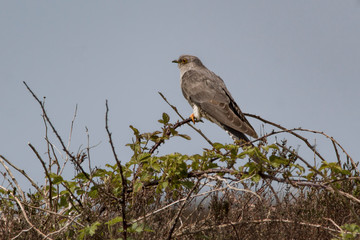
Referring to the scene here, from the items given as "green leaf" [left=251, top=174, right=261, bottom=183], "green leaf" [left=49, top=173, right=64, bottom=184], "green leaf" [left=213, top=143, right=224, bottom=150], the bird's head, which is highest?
the bird's head

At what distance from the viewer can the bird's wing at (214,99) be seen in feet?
18.3

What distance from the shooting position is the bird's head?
8.14 meters

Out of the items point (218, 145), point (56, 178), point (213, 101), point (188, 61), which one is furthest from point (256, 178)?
point (188, 61)

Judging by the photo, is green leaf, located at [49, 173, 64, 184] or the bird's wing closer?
green leaf, located at [49, 173, 64, 184]

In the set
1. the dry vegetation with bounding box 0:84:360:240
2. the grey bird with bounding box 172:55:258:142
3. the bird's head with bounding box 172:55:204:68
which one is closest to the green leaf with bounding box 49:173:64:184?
the dry vegetation with bounding box 0:84:360:240

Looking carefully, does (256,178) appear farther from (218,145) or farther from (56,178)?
(56,178)

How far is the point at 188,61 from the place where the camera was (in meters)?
8.22

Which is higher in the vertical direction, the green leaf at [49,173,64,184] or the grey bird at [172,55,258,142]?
the grey bird at [172,55,258,142]

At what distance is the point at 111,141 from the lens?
275 centimetres

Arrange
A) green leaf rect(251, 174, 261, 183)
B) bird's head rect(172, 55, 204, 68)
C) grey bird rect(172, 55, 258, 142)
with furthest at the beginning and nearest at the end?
bird's head rect(172, 55, 204, 68) < grey bird rect(172, 55, 258, 142) < green leaf rect(251, 174, 261, 183)

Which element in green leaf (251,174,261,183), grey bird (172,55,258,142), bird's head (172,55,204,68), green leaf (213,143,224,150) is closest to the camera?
green leaf (251,174,261,183)

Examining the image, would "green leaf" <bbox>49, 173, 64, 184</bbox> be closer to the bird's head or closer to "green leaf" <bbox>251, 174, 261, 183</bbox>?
"green leaf" <bbox>251, 174, 261, 183</bbox>

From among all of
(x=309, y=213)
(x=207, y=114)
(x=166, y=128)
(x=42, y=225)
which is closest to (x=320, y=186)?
(x=309, y=213)

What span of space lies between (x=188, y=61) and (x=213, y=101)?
2.11 metres
